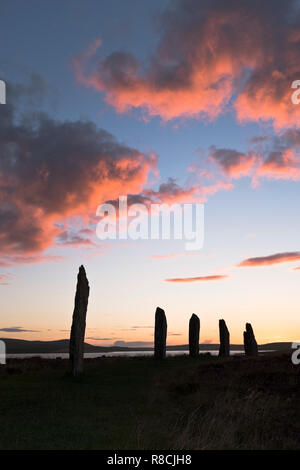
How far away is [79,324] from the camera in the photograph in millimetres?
26453

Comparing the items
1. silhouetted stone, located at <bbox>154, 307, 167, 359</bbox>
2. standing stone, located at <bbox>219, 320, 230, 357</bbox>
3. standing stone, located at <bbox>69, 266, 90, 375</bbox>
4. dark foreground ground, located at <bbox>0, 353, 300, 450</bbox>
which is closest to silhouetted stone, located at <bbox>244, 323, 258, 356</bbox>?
standing stone, located at <bbox>219, 320, 230, 357</bbox>

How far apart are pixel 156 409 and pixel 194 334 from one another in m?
25.1

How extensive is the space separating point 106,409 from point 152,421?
2.74 m

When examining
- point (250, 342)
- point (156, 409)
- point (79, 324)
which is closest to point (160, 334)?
point (250, 342)

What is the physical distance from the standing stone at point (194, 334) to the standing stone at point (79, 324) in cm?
1636

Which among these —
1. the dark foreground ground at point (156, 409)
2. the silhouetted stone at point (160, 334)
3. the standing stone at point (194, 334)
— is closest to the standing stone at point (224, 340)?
the standing stone at point (194, 334)

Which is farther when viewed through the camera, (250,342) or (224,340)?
(224,340)

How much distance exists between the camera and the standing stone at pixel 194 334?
132 ft

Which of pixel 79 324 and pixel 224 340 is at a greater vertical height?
pixel 79 324

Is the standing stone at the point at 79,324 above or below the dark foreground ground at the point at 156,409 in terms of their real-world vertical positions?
above

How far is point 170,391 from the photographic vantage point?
66.5 feet

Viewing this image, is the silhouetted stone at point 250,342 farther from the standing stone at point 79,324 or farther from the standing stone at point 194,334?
the standing stone at point 79,324

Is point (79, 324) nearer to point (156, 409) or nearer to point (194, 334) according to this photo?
point (156, 409)

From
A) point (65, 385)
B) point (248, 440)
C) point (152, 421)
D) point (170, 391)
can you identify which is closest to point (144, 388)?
point (170, 391)
